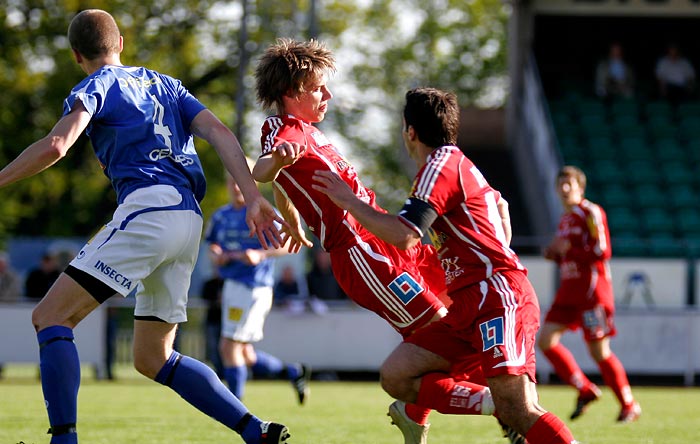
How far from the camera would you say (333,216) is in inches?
229

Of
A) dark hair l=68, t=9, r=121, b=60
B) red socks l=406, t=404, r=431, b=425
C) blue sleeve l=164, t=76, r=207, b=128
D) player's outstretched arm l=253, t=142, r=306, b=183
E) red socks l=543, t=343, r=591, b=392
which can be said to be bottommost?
red socks l=543, t=343, r=591, b=392

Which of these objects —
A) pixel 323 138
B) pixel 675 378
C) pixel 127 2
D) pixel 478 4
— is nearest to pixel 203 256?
pixel 675 378

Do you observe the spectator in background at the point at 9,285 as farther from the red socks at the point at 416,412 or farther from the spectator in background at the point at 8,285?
the red socks at the point at 416,412

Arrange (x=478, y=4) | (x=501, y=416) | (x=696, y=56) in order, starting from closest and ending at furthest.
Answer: (x=501, y=416) < (x=696, y=56) < (x=478, y=4)

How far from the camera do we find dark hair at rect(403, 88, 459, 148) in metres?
5.50

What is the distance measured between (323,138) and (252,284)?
4.27 metres

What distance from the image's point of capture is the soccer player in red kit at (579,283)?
10523 millimetres

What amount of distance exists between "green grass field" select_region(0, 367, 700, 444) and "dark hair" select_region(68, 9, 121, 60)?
2640 millimetres

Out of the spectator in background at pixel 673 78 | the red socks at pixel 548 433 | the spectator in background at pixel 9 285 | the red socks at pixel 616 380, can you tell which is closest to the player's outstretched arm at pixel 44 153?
the red socks at pixel 548 433

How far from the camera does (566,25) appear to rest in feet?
81.3

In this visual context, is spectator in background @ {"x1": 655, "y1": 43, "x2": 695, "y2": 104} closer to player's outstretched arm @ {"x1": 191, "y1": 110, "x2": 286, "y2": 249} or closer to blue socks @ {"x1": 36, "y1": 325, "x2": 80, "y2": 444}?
player's outstretched arm @ {"x1": 191, "y1": 110, "x2": 286, "y2": 249}

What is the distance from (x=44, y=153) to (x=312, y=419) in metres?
4.87

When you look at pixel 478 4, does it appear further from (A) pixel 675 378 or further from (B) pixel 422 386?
(B) pixel 422 386

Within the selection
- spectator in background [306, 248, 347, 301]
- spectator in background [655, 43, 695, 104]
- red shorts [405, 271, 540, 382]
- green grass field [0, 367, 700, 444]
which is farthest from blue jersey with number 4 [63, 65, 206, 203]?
spectator in background [655, 43, 695, 104]
